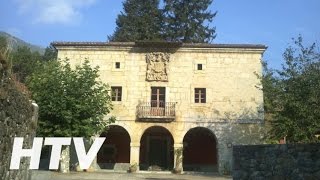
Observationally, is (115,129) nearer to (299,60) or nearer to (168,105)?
(168,105)

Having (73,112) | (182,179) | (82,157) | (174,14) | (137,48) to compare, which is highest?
(174,14)

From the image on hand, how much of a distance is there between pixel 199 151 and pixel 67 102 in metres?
11.3

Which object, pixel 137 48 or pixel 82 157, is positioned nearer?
pixel 82 157

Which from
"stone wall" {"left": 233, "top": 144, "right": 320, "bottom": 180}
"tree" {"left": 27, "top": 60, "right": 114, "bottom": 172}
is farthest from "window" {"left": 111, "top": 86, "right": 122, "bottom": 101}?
"stone wall" {"left": 233, "top": 144, "right": 320, "bottom": 180}

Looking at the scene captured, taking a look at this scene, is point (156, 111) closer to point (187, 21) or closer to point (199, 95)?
point (199, 95)

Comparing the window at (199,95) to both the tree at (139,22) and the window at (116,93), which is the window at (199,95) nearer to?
the window at (116,93)

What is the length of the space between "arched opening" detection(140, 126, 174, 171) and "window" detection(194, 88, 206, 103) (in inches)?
139

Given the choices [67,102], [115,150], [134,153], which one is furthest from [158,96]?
[67,102]

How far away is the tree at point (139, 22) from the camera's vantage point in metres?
39.7

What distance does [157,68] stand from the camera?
26.5 metres

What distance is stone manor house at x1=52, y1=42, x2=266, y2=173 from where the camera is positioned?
85.4 ft

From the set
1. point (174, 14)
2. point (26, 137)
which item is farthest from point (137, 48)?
point (26, 137)

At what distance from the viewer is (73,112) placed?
68.9 ft

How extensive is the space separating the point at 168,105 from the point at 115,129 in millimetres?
4513
